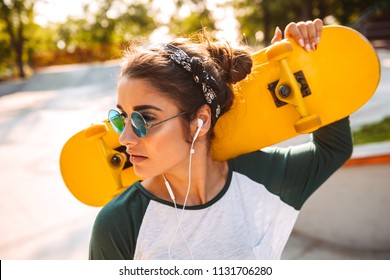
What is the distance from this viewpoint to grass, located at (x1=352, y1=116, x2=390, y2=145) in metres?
3.55

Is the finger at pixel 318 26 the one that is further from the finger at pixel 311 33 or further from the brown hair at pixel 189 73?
the brown hair at pixel 189 73

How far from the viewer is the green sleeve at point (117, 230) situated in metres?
0.99

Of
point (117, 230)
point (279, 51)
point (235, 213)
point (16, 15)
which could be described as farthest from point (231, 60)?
point (16, 15)

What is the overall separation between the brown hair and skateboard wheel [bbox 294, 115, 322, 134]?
0.76ft

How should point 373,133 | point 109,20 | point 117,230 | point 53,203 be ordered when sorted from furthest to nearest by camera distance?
1. point 109,20
2. point 373,133
3. point 53,203
4. point 117,230

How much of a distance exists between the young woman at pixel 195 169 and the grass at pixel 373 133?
253 cm

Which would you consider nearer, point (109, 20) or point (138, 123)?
point (138, 123)

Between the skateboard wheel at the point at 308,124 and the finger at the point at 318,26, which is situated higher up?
the finger at the point at 318,26

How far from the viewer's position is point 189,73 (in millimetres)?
1106

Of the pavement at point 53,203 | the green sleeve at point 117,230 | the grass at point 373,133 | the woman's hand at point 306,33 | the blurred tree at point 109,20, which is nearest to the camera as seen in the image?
the green sleeve at point 117,230

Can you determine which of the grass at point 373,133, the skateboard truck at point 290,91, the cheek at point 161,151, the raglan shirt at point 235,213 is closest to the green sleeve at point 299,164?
the raglan shirt at point 235,213

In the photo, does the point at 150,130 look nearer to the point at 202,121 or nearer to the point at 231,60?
the point at 202,121

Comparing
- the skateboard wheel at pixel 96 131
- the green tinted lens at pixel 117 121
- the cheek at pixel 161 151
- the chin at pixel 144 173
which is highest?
the green tinted lens at pixel 117 121

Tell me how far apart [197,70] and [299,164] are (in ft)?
1.52
